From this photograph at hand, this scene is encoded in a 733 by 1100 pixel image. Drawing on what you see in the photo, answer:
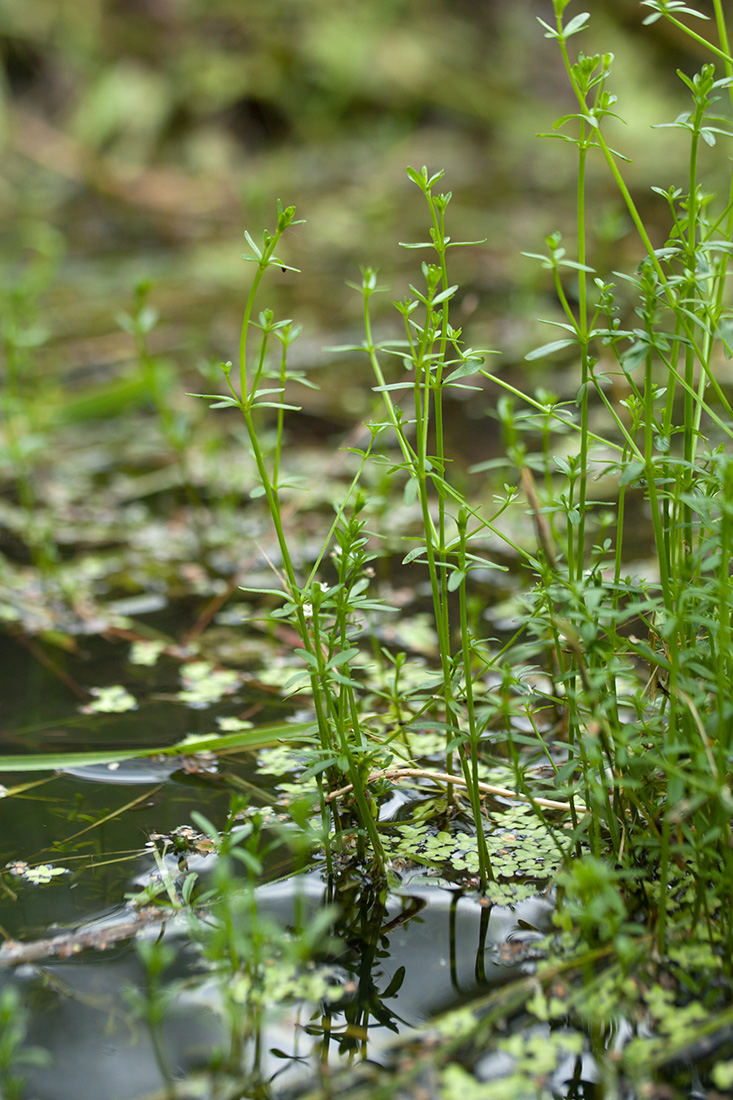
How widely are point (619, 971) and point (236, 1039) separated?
1.38 feet

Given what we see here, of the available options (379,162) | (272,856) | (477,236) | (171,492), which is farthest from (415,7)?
(272,856)

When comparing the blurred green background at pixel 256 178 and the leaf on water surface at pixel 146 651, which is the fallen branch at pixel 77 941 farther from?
the blurred green background at pixel 256 178

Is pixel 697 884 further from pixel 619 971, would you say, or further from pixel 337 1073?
pixel 337 1073

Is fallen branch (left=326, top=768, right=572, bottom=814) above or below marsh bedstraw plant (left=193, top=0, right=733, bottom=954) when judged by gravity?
below

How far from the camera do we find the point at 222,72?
587 centimetres

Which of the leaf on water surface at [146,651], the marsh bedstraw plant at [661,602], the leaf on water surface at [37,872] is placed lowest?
the leaf on water surface at [146,651]

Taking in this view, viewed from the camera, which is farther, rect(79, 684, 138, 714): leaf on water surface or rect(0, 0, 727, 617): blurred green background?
rect(0, 0, 727, 617): blurred green background

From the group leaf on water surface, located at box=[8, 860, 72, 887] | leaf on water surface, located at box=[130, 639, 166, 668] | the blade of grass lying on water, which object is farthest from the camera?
leaf on water surface, located at box=[130, 639, 166, 668]

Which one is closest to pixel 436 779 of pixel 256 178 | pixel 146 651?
pixel 146 651

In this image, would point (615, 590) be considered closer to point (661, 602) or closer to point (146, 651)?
point (661, 602)

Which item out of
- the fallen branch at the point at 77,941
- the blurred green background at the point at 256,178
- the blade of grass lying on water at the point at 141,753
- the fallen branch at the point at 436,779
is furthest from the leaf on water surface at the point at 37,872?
the blurred green background at the point at 256,178

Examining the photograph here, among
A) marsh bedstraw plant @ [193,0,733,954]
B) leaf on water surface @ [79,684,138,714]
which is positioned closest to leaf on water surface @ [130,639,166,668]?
leaf on water surface @ [79,684,138,714]

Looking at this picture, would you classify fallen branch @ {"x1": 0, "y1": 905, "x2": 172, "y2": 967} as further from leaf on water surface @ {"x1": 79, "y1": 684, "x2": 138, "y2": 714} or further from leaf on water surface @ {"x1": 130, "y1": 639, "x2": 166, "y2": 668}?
leaf on water surface @ {"x1": 130, "y1": 639, "x2": 166, "y2": 668}

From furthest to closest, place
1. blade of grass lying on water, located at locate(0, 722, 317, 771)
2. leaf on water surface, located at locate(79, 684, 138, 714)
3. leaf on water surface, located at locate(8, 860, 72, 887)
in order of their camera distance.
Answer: leaf on water surface, located at locate(79, 684, 138, 714) → blade of grass lying on water, located at locate(0, 722, 317, 771) → leaf on water surface, located at locate(8, 860, 72, 887)
